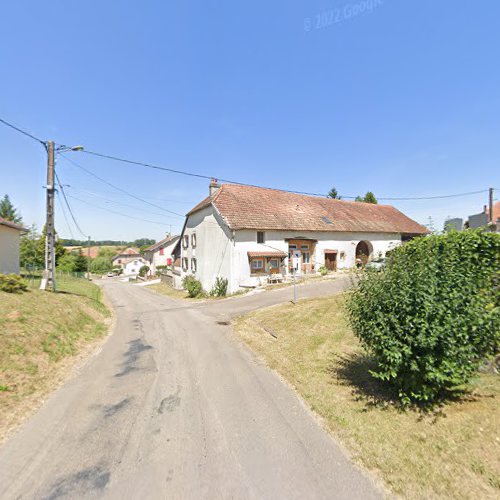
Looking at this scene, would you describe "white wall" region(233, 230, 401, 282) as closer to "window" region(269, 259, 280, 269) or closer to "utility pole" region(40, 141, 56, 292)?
"window" region(269, 259, 280, 269)

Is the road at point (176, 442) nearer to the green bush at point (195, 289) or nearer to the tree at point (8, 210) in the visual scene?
the green bush at point (195, 289)

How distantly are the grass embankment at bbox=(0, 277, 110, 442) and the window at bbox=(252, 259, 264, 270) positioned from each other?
12801 millimetres

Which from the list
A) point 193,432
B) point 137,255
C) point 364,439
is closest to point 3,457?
point 193,432

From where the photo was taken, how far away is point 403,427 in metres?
4.49

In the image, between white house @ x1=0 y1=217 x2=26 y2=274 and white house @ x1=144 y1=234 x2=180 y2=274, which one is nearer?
white house @ x1=0 y1=217 x2=26 y2=274

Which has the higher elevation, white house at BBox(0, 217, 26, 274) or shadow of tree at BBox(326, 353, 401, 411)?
white house at BBox(0, 217, 26, 274)

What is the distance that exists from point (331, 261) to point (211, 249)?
12.4m

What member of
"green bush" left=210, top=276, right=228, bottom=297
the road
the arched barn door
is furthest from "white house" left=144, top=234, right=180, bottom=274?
the road

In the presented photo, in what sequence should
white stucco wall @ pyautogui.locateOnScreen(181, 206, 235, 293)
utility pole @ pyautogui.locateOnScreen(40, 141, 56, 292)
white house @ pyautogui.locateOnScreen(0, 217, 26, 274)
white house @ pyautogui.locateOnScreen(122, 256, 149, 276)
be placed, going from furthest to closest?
white house @ pyautogui.locateOnScreen(122, 256, 149, 276)
white stucco wall @ pyautogui.locateOnScreen(181, 206, 235, 293)
white house @ pyautogui.locateOnScreen(0, 217, 26, 274)
utility pole @ pyautogui.locateOnScreen(40, 141, 56, 292)

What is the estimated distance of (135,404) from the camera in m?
5.61

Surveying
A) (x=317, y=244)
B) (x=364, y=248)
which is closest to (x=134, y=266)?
(x=317, y=244)

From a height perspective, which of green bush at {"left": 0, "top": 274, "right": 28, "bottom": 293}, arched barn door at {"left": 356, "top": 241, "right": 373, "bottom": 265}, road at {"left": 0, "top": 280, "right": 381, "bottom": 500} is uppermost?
arched barn door at {"left": 356, "top": 241, "right": 373, "bottom": 265}

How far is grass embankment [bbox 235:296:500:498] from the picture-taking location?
3.38m

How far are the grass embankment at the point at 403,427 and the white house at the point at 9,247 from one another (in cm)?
2517
